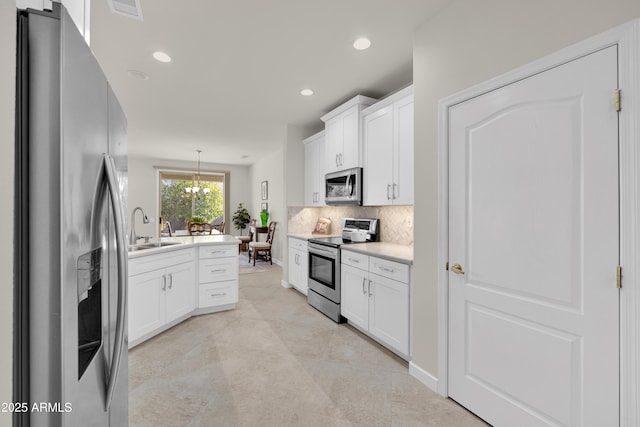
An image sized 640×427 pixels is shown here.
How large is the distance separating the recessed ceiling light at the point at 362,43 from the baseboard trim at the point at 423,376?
260 cm

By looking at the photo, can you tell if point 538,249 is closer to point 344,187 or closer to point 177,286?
point 344,187

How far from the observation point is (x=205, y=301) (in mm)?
3461

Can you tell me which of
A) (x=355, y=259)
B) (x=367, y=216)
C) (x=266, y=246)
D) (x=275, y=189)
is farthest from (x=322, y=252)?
(x=275, y=189)

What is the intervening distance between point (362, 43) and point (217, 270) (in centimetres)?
289

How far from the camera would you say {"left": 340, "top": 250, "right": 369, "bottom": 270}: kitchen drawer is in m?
2.81

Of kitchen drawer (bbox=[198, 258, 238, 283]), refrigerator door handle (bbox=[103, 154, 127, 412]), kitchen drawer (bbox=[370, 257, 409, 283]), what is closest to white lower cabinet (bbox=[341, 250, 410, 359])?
kitchen drawer (bbox=[370, 257, 409, 283])

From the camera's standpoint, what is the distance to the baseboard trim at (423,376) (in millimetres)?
2021

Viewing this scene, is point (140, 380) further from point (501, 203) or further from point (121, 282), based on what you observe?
point (501, 203)

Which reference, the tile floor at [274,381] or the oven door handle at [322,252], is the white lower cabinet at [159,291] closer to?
the tile floor at [274,381]

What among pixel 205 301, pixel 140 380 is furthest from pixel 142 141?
pixel 140 380

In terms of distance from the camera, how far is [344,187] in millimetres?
3629

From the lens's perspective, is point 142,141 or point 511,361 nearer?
point 511,361

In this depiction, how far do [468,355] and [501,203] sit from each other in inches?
38.4

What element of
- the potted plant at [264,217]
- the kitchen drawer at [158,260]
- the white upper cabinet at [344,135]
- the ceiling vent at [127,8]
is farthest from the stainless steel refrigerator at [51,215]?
the potted plant at [264,217]
